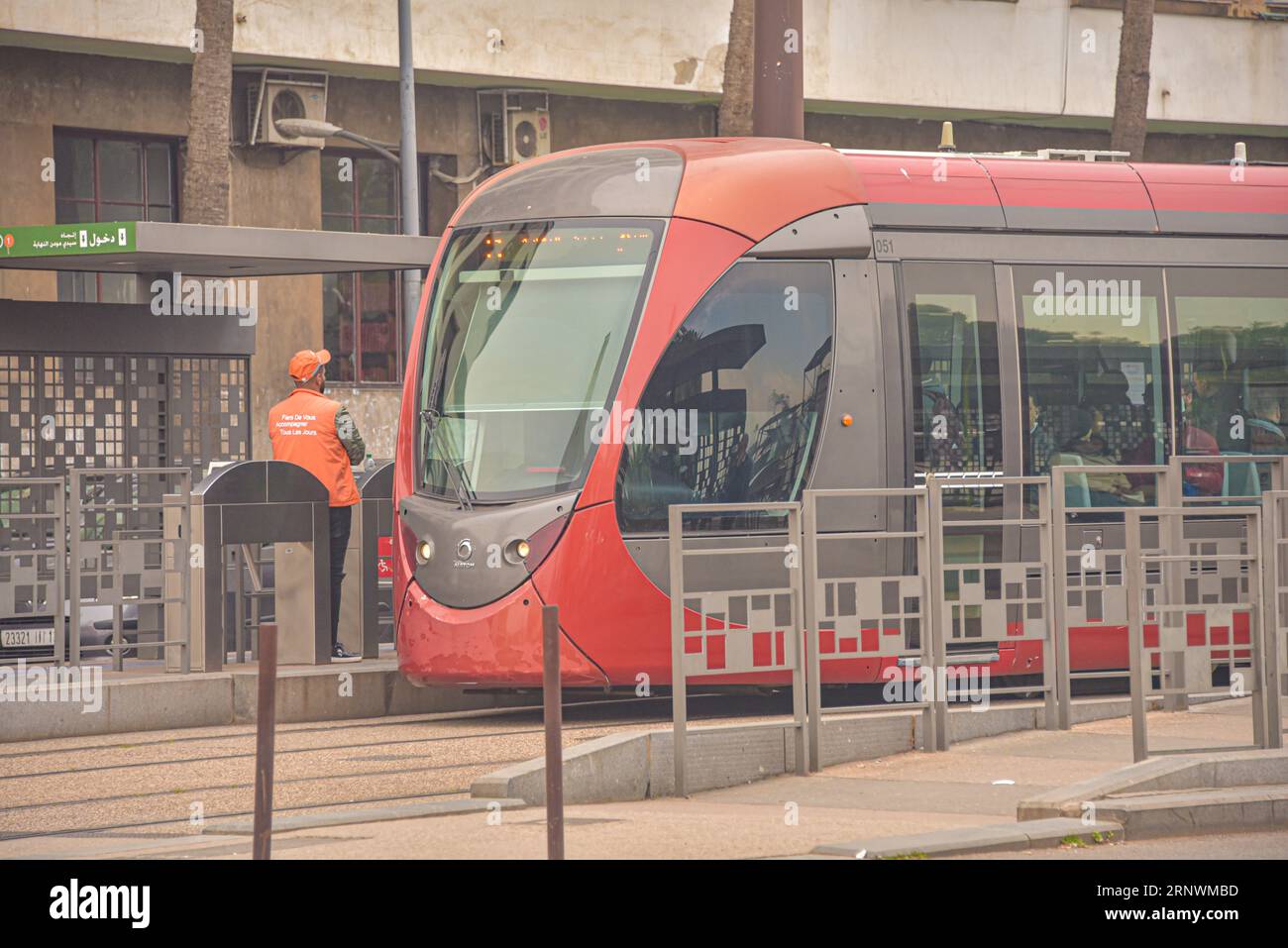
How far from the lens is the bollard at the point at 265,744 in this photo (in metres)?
7.09

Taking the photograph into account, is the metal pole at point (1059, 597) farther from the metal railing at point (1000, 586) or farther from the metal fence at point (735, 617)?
the metal fence at point (735, 617)

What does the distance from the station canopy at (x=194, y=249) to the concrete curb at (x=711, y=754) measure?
5776 mm

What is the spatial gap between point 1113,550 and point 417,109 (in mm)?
17895

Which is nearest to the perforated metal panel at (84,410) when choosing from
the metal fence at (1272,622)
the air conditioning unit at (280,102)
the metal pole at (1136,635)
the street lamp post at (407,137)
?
the metal pole at (1136,635)

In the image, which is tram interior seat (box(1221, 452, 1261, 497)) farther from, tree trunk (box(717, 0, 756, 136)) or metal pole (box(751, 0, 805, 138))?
tree trunk (box(717, 0, 756, 136))

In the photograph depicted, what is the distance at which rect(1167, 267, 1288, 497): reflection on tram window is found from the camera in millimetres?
15398

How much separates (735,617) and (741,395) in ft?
9.29

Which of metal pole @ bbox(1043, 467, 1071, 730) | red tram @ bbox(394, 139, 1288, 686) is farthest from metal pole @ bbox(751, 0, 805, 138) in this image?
metal pole @ bbox(1043, 467, 1071, 730)

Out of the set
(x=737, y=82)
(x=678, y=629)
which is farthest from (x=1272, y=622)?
(x=737, y=82)

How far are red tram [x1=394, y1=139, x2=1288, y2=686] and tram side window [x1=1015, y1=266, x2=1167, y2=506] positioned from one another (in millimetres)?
18

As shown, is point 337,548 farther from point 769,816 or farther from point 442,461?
point 769,816
